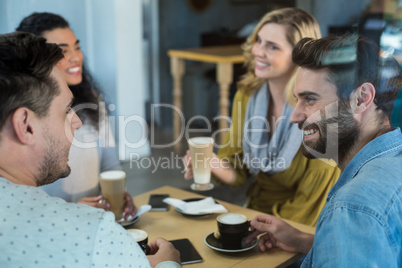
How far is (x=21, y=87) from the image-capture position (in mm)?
872

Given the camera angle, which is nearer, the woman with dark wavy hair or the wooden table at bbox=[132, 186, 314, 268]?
the wooden table at bbox=[132, 186, 314, 268]

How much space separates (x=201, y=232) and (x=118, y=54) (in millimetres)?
3098

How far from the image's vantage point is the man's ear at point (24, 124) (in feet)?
2.84

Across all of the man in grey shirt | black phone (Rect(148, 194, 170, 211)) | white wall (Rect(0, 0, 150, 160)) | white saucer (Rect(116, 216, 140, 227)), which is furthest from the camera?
white wall (Rect(0, 0, 150, 160))

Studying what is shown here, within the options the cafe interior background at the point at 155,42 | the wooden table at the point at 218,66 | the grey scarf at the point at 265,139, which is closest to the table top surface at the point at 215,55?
the wooden table at the point at 218,66

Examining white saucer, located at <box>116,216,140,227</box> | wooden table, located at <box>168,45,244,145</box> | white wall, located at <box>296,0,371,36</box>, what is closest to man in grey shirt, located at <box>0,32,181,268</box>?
white saucer, located at <box>116,216,140,227</box>

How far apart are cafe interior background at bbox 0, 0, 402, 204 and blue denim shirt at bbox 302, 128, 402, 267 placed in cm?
143

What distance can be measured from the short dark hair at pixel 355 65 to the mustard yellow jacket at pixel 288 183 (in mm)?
760

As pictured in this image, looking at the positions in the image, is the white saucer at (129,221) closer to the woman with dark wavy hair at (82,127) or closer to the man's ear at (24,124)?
the woman with dark wavy hair at (82,127)

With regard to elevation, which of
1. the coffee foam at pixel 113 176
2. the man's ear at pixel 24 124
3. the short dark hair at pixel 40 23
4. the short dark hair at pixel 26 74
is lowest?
the coffee foam at pixel 113 176

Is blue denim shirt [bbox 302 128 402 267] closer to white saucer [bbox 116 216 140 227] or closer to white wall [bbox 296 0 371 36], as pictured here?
white saucer [bbox 116 216 140 227]

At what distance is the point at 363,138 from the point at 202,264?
0.53 m

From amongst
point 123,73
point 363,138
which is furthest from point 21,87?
point 123,73

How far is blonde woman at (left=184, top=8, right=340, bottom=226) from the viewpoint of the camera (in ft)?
6.29
